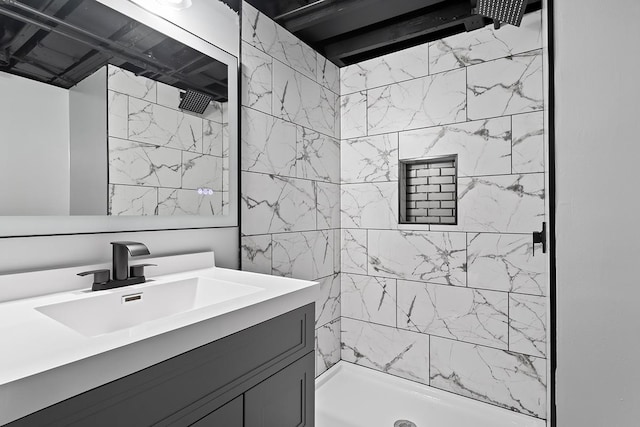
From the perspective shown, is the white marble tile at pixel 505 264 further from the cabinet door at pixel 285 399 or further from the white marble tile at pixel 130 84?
the white marble tile at pixel 130 84

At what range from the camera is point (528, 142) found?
6.42ft

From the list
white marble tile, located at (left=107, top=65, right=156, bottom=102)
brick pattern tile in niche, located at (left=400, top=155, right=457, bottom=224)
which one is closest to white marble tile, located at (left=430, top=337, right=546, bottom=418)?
brick pattern tile in niche, located at (left=400, top=155, right=457, bottom=224)

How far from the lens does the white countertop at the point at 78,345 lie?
22.5 inches

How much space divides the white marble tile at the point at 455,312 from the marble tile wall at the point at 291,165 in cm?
59

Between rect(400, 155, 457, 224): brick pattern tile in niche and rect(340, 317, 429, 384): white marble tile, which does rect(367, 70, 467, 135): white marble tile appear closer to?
rect(400, 155, 457, 224): brick pattern tile in niche

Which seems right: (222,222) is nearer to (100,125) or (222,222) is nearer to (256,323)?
(100,125)

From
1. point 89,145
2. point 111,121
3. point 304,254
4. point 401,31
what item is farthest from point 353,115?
point 89,145

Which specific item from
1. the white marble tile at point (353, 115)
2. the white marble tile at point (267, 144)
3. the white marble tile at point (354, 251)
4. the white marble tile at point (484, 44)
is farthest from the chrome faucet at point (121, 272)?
the white marble tile at point (484, 44)

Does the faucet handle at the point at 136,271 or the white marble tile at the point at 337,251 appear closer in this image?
A: the faucet handle at the point at 136,271

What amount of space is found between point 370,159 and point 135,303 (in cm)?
188

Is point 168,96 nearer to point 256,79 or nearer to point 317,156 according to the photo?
point 256,79

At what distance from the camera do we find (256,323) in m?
1.02

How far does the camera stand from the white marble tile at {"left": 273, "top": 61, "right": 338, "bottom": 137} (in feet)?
6.85

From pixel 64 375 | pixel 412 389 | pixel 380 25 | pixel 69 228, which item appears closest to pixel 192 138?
pixel 69 228
